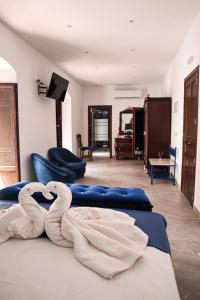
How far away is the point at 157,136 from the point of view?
636cm

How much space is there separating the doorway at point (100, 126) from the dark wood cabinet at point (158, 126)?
11.8 ft

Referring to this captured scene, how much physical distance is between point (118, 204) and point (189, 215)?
1.61m

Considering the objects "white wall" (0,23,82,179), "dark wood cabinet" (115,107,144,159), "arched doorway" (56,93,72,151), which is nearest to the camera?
"white wall" (0,23,82,179)

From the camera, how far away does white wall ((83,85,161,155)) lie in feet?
31.3

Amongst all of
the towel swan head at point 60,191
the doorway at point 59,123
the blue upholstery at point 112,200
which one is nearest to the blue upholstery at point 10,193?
the blue upholstery at point 112,200

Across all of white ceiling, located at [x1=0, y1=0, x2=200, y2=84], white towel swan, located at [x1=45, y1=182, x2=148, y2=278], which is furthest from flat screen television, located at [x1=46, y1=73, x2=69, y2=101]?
white towel swan, located at [x1=45, y1=182, x2=148, y2=278]

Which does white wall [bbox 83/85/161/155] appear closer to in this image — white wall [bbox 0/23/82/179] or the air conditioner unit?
the air conditioner unit

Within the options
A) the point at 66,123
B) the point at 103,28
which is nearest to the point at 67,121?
the point at 66,123

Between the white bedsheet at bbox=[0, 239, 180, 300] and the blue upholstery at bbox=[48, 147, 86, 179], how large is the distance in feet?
13.5

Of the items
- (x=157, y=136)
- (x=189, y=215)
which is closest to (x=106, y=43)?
(x=157, y=136)

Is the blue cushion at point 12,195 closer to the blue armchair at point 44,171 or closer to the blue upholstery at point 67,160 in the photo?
the blue armchair at point 44,171

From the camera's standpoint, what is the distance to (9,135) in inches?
166

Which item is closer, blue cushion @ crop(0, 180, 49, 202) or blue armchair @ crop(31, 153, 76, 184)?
blue cushion @ crop(0, 180, 49, 202)

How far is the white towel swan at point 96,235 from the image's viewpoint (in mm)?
1352
